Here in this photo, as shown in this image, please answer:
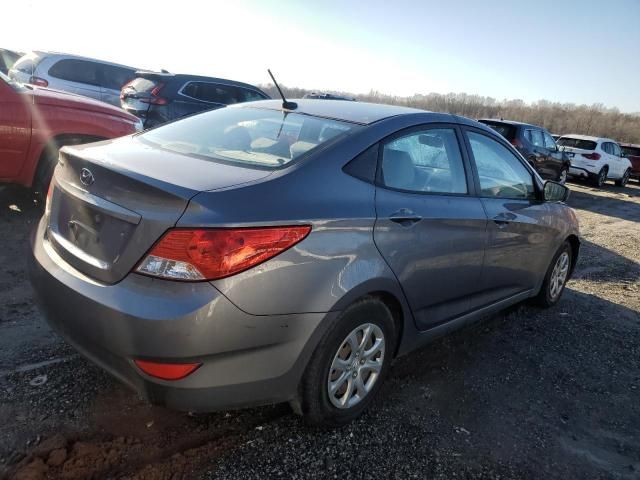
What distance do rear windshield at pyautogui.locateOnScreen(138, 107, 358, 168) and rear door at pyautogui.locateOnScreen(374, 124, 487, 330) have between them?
1.35 feet

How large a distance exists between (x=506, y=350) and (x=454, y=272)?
1198mm

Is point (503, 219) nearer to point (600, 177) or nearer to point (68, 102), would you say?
point (68, 102)

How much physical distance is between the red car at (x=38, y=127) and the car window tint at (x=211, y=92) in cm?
482

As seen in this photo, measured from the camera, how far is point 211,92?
1102 cm

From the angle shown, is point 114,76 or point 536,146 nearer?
point 114,76

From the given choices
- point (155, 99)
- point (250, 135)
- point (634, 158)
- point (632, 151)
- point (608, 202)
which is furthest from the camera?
point (632, 151)

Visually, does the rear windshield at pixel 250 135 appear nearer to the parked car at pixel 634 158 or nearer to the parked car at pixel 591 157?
the parked car at pixel 591 157

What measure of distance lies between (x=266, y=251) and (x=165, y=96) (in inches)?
355

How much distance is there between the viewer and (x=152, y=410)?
2693 mm

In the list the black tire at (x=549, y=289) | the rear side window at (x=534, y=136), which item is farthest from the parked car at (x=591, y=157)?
the black tire at (x=549, y=289)

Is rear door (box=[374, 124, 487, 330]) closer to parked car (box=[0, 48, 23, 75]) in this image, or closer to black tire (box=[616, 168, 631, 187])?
parked car (box=[0, 48, 23, 75])

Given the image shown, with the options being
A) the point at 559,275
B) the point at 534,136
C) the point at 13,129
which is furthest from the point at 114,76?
the point at 559,275

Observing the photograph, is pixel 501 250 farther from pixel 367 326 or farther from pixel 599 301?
pixel 599 301

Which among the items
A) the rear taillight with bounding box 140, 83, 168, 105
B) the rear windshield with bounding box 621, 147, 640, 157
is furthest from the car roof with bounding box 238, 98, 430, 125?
the rear windshield with bounding box 621, 147, 640, 157
